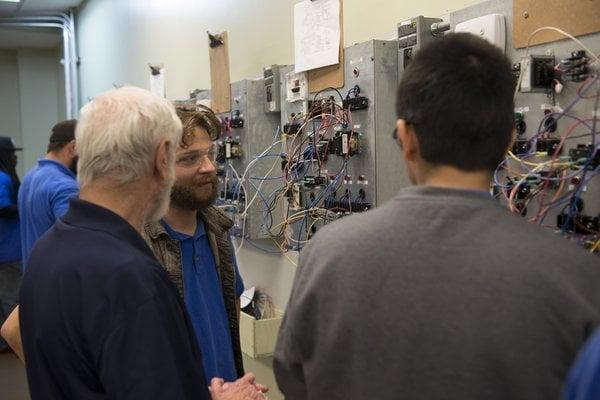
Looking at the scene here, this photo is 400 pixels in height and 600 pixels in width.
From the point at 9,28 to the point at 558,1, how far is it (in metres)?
7.56

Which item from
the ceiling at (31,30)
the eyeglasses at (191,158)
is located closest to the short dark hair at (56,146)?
the eyeglasses at (191,158)

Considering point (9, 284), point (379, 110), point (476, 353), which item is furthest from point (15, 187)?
point (476, 353)

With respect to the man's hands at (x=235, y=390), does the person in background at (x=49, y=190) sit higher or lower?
higher

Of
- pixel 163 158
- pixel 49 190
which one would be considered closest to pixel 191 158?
pixel 163 158

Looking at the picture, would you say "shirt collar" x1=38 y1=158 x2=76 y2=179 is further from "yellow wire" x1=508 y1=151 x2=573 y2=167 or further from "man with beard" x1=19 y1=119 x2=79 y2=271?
"yellow wire" x1=508 y1=151 x2=573 y2=167

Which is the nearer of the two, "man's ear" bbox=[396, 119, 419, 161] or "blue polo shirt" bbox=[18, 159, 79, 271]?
"man's ear" bbox=[396, 119, 419, 161]

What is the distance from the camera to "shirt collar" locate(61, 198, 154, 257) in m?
1.14

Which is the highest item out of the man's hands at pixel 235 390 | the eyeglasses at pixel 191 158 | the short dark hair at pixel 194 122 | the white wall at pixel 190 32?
the white wall at pixel 190 32

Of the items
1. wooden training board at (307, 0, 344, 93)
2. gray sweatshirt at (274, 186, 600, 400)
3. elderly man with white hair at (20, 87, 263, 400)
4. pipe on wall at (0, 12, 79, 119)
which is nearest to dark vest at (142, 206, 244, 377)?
elderly man with white hair at (20, 87, 263, 400)

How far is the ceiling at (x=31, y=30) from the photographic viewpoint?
711 centimetres

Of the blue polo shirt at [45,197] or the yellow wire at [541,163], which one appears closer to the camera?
the yellow wire at [541,163]

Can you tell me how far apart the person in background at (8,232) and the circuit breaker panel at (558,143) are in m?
3.63

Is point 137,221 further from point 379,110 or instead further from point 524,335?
point 379,110

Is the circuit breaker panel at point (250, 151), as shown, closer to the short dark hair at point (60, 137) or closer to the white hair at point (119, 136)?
Answer: the short dark hair at point (60, 137)
